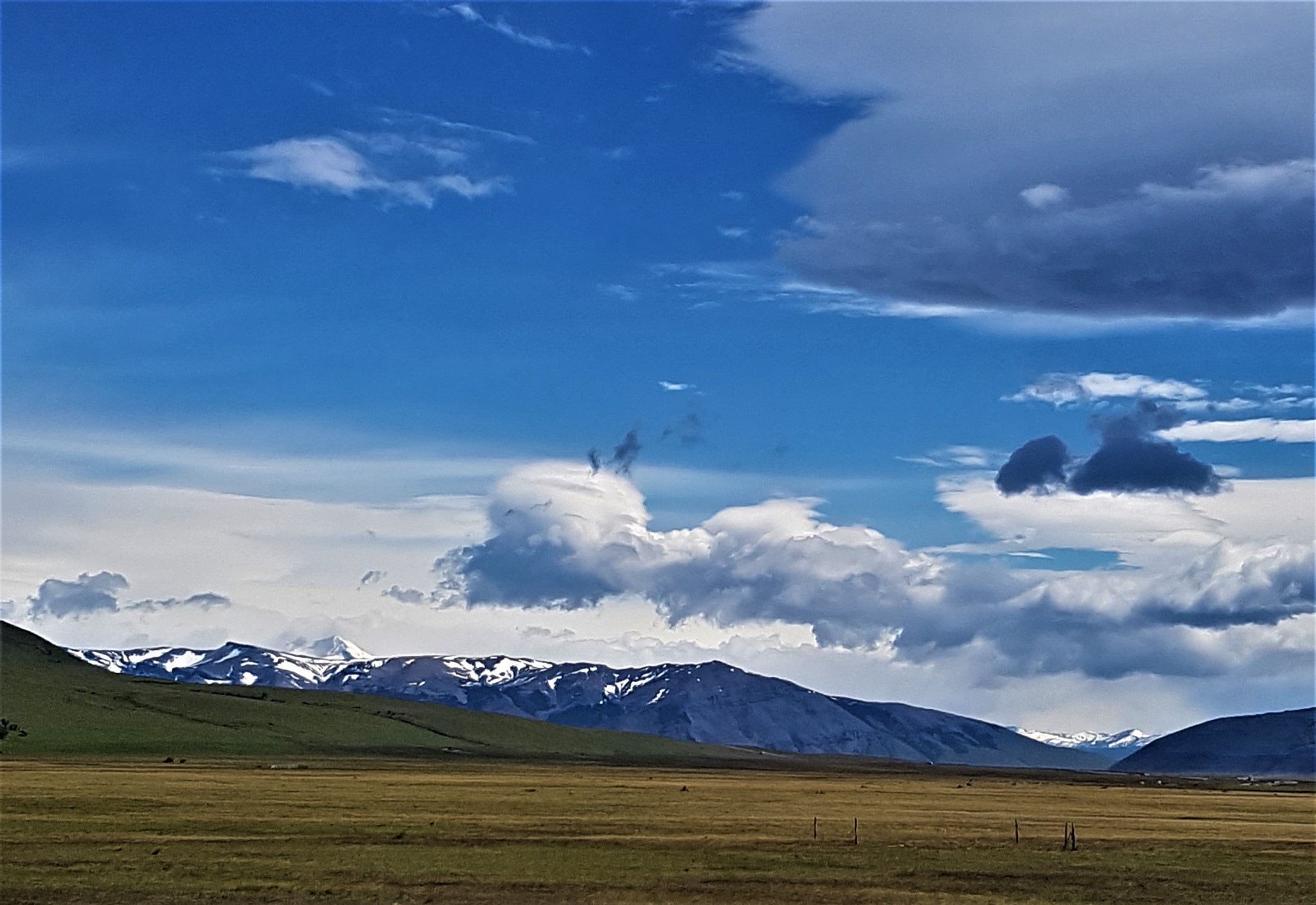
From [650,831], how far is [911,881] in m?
25.7

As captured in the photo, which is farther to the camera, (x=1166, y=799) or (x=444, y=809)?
(x=1166, y=799)

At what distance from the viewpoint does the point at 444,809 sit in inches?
3775

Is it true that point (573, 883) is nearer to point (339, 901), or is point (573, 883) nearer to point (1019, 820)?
point (339, 901)

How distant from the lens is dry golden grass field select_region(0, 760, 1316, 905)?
51.6m

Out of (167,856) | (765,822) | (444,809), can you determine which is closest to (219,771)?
(444,809)

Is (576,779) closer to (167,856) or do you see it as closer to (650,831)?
(650,831)

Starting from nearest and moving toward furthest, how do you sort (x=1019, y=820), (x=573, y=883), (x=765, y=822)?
(x=573, y=883)
(x=765, y=822)
(x=1019, y=820)

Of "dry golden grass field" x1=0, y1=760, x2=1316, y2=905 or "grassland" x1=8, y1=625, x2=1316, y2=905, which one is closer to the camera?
"grassland" x1=8, y1=625, x2=1316, y2=905

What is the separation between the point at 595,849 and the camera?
2640 inches

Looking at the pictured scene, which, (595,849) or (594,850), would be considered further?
Result: (595,849)

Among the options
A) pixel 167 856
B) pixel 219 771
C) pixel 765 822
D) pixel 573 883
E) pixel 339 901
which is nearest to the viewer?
pixel 339 901

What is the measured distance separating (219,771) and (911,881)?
125753 millimetres

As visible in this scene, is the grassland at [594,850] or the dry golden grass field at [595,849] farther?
the dry golden grass field at [595,849]

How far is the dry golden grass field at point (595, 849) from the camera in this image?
51.6 m
